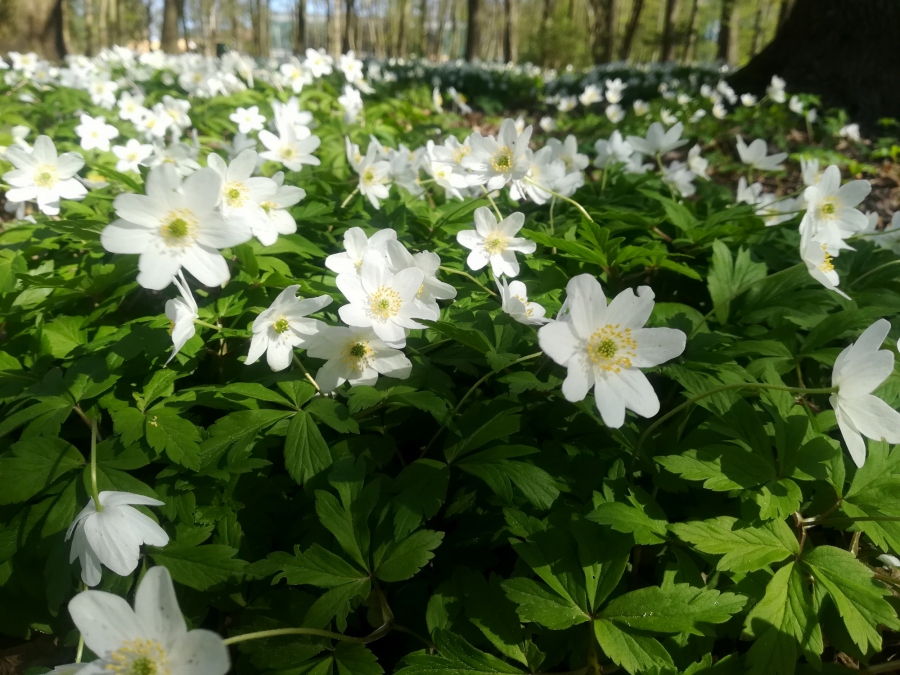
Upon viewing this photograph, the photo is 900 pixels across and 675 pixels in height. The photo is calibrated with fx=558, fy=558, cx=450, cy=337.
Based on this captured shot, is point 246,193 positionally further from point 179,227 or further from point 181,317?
point 181,317

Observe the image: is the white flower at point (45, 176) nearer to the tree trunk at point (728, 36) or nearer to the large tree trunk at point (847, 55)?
the large tree trunk at point (847, 55)

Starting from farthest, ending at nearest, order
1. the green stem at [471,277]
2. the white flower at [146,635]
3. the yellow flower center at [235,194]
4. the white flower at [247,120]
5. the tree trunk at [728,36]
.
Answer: the tree trunk at [728,36] < the white flower at [247,120] < the green stem at [471,277] < the yellow flower center at [235,194] < the white flower at [146,635]

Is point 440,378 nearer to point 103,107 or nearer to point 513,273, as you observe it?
point 513,273

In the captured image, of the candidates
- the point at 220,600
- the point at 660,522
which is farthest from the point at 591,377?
the point at 220,600

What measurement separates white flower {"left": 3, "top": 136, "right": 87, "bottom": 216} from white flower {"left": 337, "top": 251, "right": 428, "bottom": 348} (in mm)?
1522

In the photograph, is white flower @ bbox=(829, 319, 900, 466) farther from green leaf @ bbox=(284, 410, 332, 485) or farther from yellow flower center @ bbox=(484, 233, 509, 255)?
green leaf @ bbox=(284, 410, 332, 485)

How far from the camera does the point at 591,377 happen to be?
1.31m

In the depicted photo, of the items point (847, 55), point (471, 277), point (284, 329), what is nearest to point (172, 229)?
point (284, 329)

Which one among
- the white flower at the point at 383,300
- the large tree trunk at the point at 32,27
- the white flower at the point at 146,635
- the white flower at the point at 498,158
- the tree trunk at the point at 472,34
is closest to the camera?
the white flower at the point at 146,635

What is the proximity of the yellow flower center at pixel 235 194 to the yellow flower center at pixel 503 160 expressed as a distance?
1001 millimetres

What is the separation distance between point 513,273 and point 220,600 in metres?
1.38

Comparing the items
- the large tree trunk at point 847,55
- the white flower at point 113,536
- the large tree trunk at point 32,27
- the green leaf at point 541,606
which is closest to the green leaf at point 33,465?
the white flower at point 113,536

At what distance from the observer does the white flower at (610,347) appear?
128cm

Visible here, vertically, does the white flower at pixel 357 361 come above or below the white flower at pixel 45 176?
below
